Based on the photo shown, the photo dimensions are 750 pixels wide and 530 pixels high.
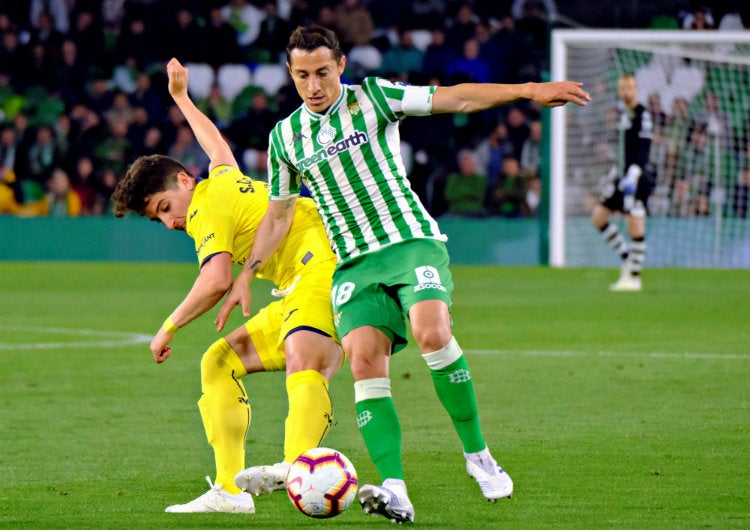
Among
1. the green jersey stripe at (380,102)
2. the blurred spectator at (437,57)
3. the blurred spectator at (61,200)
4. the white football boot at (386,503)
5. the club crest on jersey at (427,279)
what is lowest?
the blurred spectator at (61,200)

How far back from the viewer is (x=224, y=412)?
5.74 metres

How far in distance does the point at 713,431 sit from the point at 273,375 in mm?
3533

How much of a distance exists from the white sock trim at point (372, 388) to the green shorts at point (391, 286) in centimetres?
20

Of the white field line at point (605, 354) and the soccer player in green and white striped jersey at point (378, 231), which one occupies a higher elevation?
the soccer player in green and white striped jersey at point (378, 231)

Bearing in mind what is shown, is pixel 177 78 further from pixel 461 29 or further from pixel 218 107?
pixel 461 29

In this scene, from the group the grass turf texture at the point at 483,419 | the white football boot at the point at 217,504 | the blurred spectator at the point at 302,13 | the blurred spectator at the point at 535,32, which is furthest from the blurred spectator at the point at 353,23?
the white football boot at the point at 217,504

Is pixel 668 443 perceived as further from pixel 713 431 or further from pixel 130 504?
pixel 130 504

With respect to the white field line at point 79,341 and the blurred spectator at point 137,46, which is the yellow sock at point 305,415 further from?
the blurred spectator at point 137,46

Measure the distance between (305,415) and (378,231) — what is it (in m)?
0.76

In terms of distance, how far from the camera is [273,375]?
9.84 metres

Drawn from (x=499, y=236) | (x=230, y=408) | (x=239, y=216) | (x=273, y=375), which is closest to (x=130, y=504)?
(x=230, y=408)

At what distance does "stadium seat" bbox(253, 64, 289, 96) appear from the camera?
23.6 metres

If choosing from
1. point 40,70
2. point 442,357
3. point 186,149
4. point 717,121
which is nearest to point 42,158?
point 40,70

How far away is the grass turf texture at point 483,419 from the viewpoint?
542 centimetres
